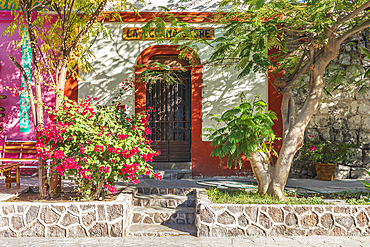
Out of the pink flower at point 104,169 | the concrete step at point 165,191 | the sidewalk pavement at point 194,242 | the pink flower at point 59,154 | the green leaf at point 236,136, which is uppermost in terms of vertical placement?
the green leaf at point 236,136

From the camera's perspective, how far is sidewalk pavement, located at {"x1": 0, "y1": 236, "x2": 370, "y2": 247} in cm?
414

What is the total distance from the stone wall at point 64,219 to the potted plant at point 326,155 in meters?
5.62

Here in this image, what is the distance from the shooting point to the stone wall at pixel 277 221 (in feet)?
14.8

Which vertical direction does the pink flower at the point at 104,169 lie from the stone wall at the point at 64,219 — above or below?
above

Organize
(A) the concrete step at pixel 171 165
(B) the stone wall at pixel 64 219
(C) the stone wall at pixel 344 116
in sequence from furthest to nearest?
(C) the stone wall at pixel 344 116, (A) the concrete step at pixel 171 165, (B) the stone wall at pixel 64 219

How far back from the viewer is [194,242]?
426 cm

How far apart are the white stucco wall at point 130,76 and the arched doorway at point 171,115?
1.80 feet

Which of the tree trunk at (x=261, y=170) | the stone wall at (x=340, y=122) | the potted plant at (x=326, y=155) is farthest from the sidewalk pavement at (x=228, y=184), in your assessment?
→ the tree trunk at (x=261, y=170)

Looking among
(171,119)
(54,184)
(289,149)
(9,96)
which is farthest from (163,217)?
(9,96)

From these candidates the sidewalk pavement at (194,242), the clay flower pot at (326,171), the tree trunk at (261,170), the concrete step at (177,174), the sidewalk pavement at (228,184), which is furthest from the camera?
the clay flower pot at (326,171)

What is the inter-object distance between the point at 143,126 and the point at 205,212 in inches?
77.0

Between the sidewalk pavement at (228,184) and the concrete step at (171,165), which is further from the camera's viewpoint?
the concrete step at (171,165)

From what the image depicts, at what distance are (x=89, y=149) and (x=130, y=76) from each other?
3.89 m

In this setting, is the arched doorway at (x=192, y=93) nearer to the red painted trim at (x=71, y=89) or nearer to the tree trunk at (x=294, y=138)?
the red painted trim at (x=71, y=89)
